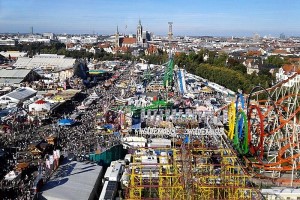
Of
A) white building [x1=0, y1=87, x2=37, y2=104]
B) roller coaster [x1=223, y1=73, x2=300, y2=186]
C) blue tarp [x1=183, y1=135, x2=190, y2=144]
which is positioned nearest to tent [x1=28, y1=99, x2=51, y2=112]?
white building [x1=0, y1=87, x2=37, y2=104]

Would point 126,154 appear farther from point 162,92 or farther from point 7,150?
point 162,92

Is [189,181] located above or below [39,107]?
above

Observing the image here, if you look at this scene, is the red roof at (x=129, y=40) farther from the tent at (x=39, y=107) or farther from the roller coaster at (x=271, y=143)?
the roller coaster at (x=271, y=143)

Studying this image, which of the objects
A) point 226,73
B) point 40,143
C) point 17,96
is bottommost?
point 40,143

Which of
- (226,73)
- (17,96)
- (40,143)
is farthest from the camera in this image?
(226,73)

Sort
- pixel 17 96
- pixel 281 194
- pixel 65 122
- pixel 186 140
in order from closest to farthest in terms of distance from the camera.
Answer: pixel 281 194 → pixel 186 140 → pixel 65 122 → pixel 17 96

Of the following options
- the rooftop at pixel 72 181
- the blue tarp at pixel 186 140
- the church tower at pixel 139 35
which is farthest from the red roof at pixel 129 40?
the rooftop at pixel 72 181

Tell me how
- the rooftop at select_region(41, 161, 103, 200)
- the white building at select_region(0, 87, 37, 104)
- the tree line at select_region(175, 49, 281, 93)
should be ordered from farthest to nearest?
the tree line at select_region(175, 49, 281, 93), the white building at select_region(0, 87, 37, 104), the rooftop at select_region(41, 161, 103, 200)

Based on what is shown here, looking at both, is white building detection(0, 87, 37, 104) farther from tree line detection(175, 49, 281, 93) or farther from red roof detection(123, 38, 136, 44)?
red roof detection(123, 38, 136, 44)

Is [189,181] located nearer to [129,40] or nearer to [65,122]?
[65,122]

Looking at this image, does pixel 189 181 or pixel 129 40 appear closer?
pixel 189 181

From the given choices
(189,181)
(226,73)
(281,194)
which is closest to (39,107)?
(189,181)

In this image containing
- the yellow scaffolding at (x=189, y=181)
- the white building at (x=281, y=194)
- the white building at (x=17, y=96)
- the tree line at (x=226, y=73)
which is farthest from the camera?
the tree line at (x=226, y=73)
